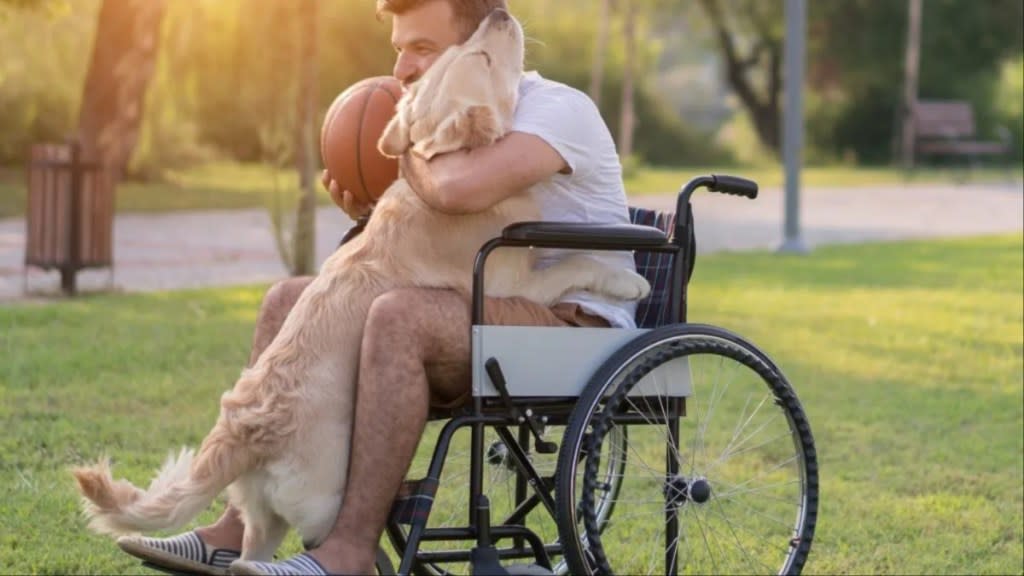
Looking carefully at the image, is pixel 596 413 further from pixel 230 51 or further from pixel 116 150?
pixel 230 51

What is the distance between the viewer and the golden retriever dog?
338 cm

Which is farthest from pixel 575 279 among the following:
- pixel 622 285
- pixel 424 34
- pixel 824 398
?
pixel 824 398

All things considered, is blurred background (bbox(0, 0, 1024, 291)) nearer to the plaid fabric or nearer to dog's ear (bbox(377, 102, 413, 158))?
the plaid fabric

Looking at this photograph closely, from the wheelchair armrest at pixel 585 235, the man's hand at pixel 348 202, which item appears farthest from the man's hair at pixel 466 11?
the man's hand at pixel 348 202

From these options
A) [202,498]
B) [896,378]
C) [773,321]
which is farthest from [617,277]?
[773,321]

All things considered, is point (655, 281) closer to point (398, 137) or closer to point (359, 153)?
point (398, 137)

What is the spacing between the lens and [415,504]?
340 cm

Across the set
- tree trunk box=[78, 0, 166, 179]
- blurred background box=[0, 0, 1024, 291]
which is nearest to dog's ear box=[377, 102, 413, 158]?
blurred background box=[0, 0, 1024, 291]

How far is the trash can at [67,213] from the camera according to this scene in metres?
10.4

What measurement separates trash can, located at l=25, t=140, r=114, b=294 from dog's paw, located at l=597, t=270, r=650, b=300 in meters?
7.14

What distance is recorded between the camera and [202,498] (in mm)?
3430

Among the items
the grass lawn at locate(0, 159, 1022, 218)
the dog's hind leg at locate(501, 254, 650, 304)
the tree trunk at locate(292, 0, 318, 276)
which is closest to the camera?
the dog's hind leg at locate(501, 254, 650, 304)

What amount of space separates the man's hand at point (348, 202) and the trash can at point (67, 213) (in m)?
6.46

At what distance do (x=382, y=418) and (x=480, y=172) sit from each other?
0.49 metres
